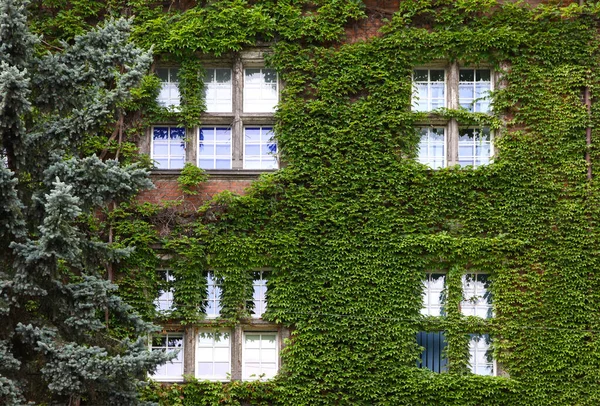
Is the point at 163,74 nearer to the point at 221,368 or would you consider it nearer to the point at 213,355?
the point at 213,355

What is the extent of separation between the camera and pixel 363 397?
14.4 m

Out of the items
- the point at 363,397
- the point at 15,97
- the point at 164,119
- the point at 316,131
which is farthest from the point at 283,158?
the point at 15,97

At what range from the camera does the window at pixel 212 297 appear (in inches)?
595

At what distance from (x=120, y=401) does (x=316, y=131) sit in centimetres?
555

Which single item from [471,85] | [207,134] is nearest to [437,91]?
[471,85]

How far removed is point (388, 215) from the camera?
1491 cm

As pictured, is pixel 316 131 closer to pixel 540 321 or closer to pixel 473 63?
pixel 473 63

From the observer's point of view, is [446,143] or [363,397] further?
[446,143]

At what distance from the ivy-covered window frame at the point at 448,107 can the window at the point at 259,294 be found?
3324 millimetres

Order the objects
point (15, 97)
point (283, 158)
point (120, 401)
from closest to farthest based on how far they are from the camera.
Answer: point (15, 97)
point (120, 401)
point (283, 158)

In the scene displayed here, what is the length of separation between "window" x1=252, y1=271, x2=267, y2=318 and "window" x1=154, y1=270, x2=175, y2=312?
1.36 m

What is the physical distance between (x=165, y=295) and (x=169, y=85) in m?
3.64

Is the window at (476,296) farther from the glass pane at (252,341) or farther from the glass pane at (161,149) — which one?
the glass pane at (161,149)

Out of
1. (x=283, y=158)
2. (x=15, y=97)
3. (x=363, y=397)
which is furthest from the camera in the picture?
(x=283, y=158)
